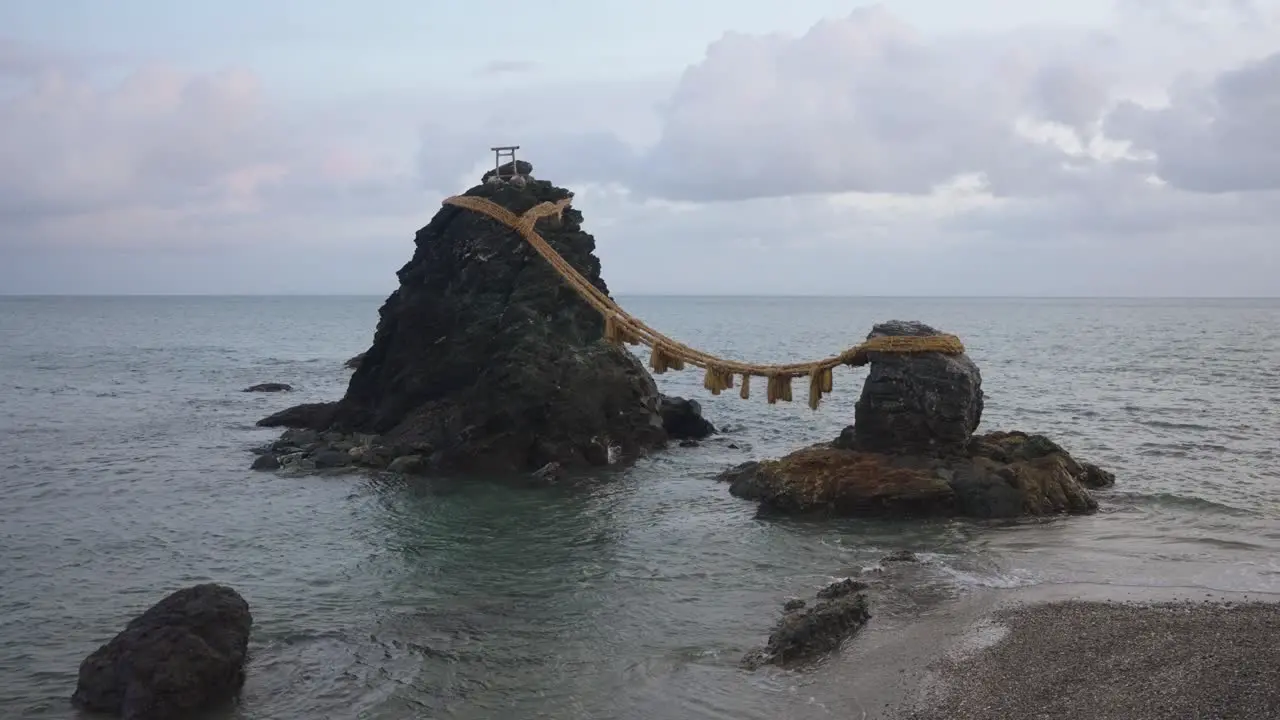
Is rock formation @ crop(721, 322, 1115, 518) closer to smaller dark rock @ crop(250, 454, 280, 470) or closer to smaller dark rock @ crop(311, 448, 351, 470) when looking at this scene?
smaller dark rock @ crop(311, 448, 351, 470)

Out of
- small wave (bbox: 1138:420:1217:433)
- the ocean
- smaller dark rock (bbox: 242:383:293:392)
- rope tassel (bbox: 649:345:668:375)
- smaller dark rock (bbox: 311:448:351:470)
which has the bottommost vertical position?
the ocean

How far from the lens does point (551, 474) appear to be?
960 inches

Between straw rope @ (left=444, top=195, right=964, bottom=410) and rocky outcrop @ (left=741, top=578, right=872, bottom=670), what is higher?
straw rope @ (left=444, top=195, right=964, bottom=410)

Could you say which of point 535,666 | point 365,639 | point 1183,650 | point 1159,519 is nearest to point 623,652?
point 535,666

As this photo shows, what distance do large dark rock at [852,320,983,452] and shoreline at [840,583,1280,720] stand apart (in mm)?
6146

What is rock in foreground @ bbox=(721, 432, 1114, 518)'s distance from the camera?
19.9 meters

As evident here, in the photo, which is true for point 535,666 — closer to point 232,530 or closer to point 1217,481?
point 232,530

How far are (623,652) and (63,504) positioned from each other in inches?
617

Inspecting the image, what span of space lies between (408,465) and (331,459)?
248 centimetres

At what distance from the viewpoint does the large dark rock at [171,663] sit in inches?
460

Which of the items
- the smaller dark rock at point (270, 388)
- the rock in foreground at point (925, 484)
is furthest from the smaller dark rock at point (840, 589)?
the smaller dark rock at point (270, 388)

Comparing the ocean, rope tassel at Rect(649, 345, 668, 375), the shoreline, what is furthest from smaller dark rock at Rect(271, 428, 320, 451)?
the shoreline

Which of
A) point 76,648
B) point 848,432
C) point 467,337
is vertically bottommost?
point 76,648

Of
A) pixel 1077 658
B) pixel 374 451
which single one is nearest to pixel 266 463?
pixel 374 451
